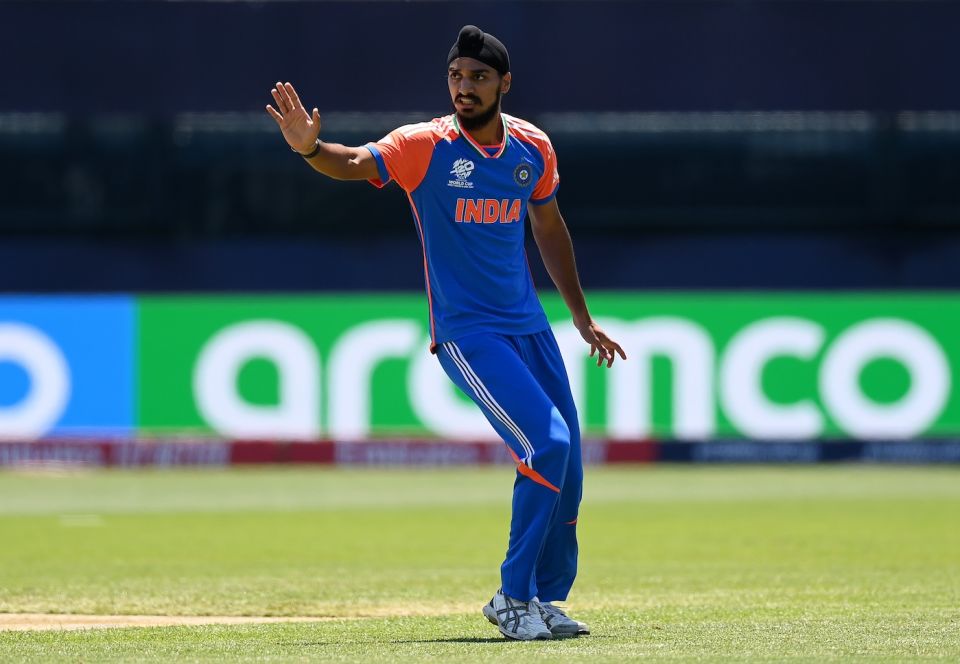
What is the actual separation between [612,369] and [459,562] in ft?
25.1

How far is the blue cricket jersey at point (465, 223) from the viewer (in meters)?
7.56

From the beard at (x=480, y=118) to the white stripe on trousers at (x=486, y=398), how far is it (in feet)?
2.98

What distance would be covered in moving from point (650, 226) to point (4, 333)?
293 inches

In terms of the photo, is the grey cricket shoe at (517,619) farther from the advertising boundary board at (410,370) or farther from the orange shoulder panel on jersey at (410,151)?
the advertising boundary board at (410,370)

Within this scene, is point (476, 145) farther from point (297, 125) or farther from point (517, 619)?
point (517, 619)

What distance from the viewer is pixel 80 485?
17781 millimetres

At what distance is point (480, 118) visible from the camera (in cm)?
758

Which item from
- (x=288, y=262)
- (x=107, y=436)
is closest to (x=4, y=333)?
(x=107, y=436)

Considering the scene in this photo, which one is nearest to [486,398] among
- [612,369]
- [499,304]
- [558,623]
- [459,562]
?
[499,304]

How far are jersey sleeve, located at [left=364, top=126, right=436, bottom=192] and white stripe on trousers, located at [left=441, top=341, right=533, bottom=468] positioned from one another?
0.72 metres

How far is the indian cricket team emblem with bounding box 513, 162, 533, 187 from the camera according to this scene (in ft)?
25.3

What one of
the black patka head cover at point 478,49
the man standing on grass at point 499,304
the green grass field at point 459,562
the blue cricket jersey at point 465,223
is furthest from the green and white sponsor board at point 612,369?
the black patka head cover at point 478,49

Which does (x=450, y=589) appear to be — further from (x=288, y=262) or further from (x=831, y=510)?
(x=288, y=262)

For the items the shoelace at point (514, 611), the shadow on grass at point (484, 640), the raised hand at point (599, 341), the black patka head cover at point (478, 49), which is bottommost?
the shadow on grass at point (484, 640)
